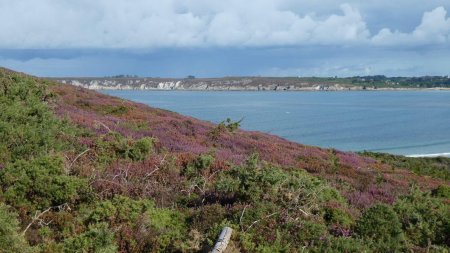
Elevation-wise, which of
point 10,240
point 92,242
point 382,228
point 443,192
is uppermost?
point 10,240

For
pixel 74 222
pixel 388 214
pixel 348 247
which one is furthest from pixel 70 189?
pixel 388 214

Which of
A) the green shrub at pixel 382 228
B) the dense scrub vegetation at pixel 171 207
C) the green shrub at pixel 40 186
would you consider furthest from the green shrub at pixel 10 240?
the green shrub at pixel 382 228

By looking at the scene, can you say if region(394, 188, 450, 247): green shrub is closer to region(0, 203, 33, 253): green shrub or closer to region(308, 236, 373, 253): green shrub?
region(308, 236, 373, 253): green shrub

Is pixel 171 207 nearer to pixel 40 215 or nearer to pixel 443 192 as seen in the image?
pixel 40 215

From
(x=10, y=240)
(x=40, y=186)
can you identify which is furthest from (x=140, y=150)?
(x=10, y=240)

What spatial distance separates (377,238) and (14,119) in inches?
368

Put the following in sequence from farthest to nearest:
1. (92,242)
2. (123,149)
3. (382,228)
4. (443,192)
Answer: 1. (443,192)
2. (123,149)
3. (382,228)
4. (92,242)

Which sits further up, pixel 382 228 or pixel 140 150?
pixel 140 150

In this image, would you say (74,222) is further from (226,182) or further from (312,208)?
(312,208)

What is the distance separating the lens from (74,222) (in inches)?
289

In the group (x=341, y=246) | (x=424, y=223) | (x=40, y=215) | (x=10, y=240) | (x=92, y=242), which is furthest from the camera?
(x=424, y=223)

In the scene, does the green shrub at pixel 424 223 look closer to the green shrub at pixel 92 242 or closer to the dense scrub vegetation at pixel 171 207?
the dense scrub vegetation at pixel 171 207

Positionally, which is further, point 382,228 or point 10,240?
point 382,228

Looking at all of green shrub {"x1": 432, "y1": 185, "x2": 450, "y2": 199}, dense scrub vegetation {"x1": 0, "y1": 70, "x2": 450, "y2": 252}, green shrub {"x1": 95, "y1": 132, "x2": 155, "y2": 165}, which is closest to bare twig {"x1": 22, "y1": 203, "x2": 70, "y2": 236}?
dense scrub vegetation {"x1": 0, "y1": 70, "x2": 450, "y2": 252}
